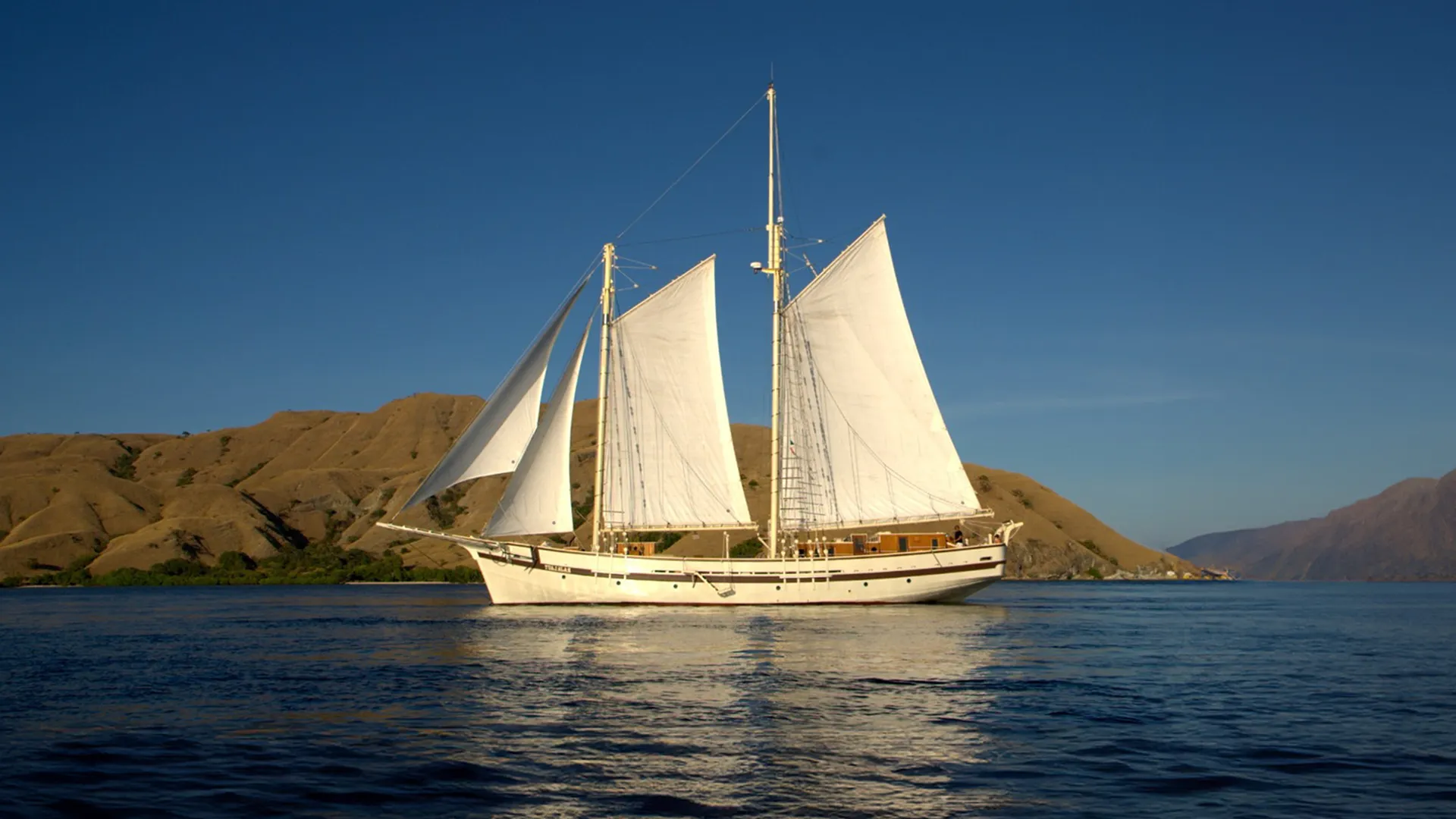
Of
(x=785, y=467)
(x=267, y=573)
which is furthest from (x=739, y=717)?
(x=267, y=573)

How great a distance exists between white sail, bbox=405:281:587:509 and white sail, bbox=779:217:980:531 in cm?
1500

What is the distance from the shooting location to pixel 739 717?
2295cm

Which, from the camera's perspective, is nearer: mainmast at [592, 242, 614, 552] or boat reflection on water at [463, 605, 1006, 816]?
boat reflection on water at [463, 605, 1006, 816]

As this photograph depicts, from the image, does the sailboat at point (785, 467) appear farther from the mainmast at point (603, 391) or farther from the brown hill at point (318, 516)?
the brown hill at point (318, 516)

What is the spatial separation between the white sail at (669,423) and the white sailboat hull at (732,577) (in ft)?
10.0

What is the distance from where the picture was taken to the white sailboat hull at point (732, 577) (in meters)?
62.1

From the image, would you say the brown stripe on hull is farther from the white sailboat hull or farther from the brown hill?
the brown hill

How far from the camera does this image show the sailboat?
206 feet

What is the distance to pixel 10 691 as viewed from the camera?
2783 cm

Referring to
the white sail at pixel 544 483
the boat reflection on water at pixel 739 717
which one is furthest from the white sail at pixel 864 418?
the boat reflection on water at pixel 739 717

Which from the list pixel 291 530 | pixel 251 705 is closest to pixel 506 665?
pixel 251 705

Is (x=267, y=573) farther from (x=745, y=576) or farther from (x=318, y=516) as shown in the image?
(x=745, y=576)

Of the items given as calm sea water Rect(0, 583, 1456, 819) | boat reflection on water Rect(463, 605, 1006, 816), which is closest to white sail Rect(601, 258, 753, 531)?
calm sea water Rect(0, 583, 1456, 819)

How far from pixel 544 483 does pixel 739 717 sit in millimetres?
39718
